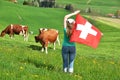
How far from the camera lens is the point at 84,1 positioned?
179 m

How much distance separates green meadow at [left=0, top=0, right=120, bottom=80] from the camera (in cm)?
1234

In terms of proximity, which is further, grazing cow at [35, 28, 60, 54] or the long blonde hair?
grazing cow at [35, 28, 60, 54]

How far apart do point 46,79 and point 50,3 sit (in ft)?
369

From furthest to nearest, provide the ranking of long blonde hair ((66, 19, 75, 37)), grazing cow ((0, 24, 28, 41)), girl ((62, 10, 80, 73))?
grazing cow ((0, 24, 28, 41)), girl ((62, 10, 80, 73)), long blonde hair ((66, 19, 75, 37))

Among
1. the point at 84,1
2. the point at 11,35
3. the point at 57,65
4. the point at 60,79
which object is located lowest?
the point at 84,1

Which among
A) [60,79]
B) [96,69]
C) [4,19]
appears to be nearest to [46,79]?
[60,79]

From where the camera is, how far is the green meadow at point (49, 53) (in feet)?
40.5

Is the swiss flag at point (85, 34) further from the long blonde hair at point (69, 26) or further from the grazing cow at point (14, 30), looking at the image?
the grazing cow at point (14, 30)

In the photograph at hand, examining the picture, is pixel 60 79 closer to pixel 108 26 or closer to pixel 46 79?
pixel 46 79

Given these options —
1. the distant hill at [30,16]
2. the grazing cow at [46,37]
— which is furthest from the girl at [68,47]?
the distant hill at [30,16]

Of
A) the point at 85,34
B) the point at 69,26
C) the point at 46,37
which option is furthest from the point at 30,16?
the point at 85,34

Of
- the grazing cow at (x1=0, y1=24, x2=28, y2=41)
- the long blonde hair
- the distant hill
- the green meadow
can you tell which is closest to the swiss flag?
the long blonde hair

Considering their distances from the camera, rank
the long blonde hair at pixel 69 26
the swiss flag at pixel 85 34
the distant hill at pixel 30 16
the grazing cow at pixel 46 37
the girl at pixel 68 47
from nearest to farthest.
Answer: the swiss flag at pixel 85 34, the long blonde hair at pixel 69 26, the girl at pixel 68 47, the grazing cow at pixel 46 37, the distant hill at pixel 30 16

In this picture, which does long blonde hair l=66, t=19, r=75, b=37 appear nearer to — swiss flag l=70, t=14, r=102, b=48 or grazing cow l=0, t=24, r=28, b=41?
swiss flag l=70, t=14, r=102, b=48
